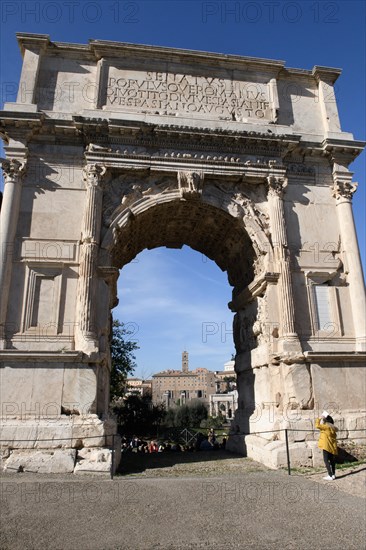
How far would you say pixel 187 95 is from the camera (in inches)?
521

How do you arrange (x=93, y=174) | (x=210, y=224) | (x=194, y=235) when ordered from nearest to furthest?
(x=93, y=174), (x=210, y=224), (x=194, y=235)

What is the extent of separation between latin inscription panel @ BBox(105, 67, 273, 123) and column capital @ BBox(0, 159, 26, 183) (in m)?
3.32

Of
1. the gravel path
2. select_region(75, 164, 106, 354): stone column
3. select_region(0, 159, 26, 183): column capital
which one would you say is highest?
select_region(0, 159, 26, 183): column capital

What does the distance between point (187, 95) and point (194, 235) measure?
4.52 meters

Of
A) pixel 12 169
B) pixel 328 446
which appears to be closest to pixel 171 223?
pixel 12 169

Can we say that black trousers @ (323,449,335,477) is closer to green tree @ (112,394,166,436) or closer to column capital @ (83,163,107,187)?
column capital @ (83,163,107,187)

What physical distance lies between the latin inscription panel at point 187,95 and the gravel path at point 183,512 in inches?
400

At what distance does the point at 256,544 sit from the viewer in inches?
189

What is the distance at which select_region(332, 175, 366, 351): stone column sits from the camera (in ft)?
37.7

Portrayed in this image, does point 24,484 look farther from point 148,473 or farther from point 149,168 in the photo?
point 149,168

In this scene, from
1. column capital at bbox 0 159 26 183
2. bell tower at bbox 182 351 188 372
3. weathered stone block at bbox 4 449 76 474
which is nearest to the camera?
weathered stone block at bbox 4 449 76 474

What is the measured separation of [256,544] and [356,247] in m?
9.31

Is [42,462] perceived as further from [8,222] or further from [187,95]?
[187,95]

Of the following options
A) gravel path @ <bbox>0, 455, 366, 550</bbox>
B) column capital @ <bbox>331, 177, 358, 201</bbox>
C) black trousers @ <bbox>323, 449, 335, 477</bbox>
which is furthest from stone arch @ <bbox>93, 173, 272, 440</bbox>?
gravel path @ <bbox>0, 455, 366, 550</bbox>
